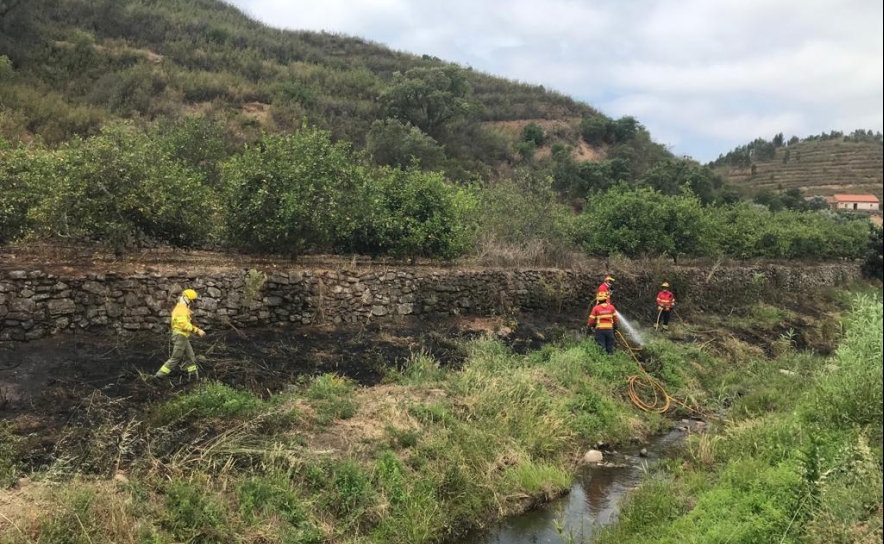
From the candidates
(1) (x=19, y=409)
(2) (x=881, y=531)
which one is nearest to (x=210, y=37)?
(1) (x=19, y=409)

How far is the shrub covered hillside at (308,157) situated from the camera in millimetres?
13625

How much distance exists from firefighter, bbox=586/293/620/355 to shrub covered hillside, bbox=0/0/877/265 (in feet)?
15.7

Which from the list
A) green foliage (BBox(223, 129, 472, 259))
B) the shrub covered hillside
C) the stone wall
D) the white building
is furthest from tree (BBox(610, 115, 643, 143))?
green foliage (BBox(223, 129, 472, 259))

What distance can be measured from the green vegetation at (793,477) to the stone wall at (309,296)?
7940 millimetres

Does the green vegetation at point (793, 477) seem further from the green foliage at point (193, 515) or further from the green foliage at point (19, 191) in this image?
the green foliage at point (19, 191)

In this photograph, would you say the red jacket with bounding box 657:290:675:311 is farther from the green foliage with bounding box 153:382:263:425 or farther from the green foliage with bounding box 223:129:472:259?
the green foliage with bounding box 153:382:263:425

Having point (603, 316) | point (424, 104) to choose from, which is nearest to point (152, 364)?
point (603, 316)

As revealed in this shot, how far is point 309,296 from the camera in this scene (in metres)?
13.9

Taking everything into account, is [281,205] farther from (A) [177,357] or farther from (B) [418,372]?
(B) [418,372]

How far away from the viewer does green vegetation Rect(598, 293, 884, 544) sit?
512 centimetres

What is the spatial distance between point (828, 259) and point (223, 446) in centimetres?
3962

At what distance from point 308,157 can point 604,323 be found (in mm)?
8807

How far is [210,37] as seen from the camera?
4969 cm

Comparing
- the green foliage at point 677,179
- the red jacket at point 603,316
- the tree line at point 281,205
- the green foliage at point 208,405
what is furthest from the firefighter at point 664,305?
the green foliage at point 677,179
